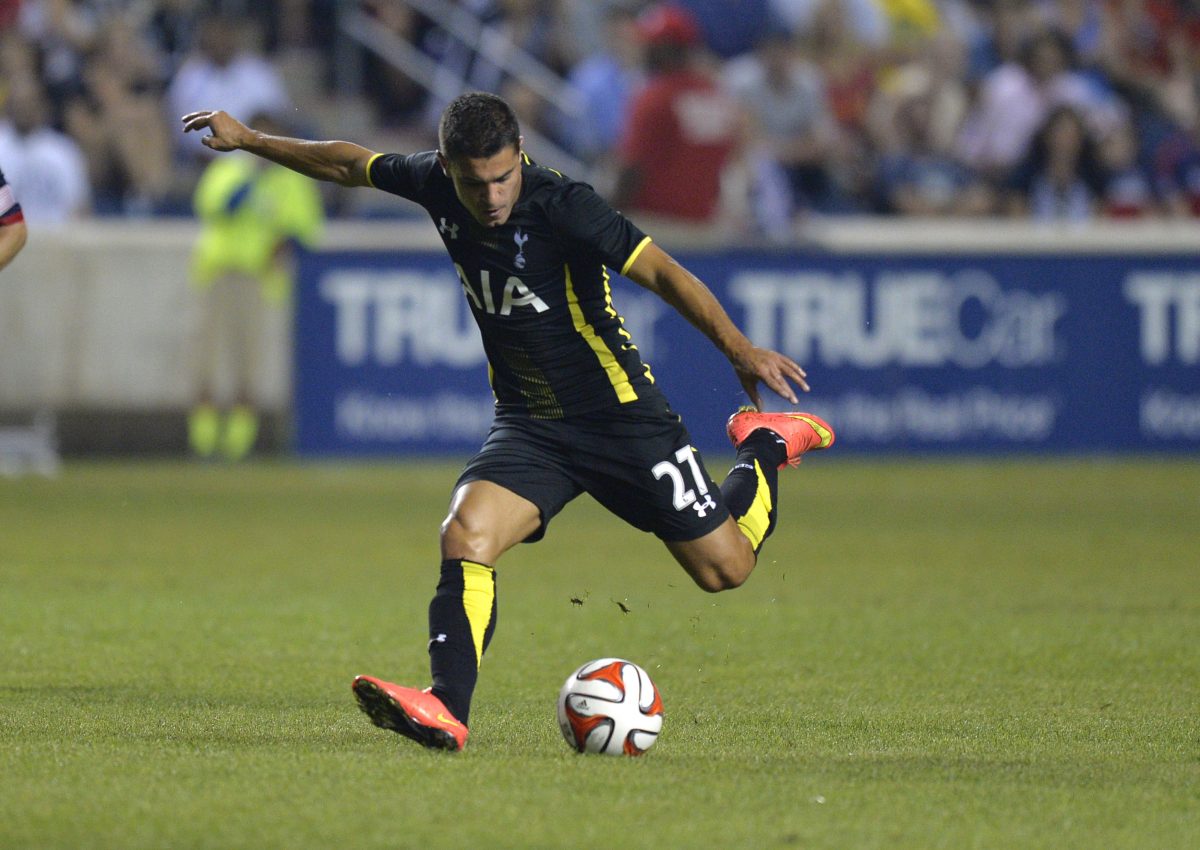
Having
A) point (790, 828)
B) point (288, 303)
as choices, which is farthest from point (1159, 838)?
point (288, 303)

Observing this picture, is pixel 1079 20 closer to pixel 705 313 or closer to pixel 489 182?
pixel 705 313

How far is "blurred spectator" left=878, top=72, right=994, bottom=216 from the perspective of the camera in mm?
17766

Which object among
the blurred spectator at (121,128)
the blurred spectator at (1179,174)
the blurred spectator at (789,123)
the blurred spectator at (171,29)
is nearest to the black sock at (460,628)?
the blurred spectator at (121,128)

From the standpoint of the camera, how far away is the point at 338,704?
21.1ft

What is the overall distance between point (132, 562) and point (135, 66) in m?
8.20

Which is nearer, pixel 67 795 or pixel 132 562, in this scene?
pixel 67 795

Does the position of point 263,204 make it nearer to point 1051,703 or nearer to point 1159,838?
point 1051,703

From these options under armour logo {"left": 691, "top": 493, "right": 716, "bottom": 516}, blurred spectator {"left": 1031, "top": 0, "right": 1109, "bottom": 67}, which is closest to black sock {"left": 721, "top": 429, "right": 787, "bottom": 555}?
under armour logo {"left": 691, "top": 493, "right": 716, "bottom": 516}

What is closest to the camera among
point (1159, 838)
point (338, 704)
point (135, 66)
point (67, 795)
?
point (1159, 838)

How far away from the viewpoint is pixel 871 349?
16156mm

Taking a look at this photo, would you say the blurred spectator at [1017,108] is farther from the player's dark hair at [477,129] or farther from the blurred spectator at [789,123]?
the player's dark hair at [477,129]

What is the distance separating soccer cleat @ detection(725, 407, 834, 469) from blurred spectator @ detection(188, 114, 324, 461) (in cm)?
938

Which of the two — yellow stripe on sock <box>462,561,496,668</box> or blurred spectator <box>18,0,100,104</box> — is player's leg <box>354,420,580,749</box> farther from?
blurred spectator <box>18,0,100,104</box>

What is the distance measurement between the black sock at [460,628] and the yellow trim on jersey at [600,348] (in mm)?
753
